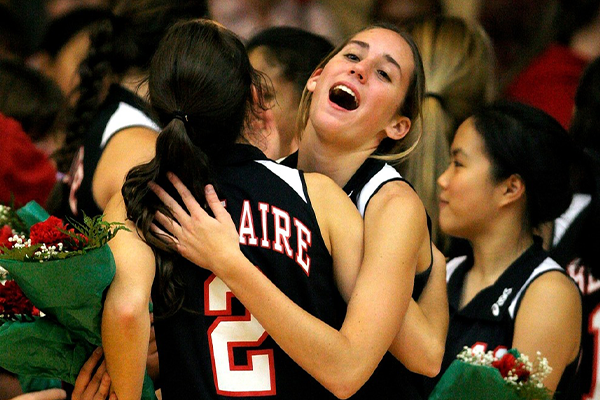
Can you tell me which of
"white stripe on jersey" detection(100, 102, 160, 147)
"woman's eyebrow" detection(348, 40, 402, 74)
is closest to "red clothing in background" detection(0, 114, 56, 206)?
"white stripe on jersey" detection(100, 102, 160, 147)

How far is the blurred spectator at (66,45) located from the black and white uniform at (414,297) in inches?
90.7

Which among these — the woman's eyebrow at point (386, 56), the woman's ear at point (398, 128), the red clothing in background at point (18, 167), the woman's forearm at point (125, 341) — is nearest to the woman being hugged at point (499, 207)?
the woman's ear at point (398, 128)

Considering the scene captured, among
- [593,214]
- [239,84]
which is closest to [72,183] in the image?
[239,84]

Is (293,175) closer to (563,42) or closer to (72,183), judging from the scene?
(72,183)

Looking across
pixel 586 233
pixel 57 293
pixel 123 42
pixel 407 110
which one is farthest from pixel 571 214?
pixel 57 293

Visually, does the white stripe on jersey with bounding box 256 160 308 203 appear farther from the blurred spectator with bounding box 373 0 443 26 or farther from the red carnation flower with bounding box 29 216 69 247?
the blurred spectator with bounding box 373 0 443 26

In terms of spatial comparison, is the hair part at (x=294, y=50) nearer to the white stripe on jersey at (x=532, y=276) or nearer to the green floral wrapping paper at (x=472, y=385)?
the white stripe on jersey at (x=532, y=276)

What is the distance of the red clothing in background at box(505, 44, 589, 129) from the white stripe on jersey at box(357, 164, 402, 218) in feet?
9.02

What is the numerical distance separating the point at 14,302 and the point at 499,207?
1759 millimetres

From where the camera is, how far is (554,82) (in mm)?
5102

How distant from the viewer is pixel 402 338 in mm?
2264

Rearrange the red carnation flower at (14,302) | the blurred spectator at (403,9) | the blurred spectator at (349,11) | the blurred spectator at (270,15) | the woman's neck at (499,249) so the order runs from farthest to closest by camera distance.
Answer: the blurred spectator at (349,11)
the blurred spectator at (270,15)
the blurred spectator at (403,9)
the woman's neck at (499,249)
the red carnation flower at (14,302)

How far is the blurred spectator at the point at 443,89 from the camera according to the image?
3500mm

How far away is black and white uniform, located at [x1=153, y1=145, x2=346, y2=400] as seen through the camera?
7.07ft
